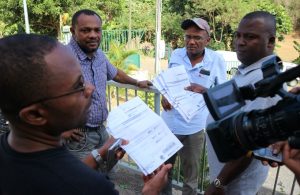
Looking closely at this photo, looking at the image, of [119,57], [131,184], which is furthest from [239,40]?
[119,57]

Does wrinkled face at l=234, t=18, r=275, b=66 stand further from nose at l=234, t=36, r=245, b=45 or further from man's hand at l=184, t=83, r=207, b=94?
man's hand at l=184, t=83, r=207, b=94

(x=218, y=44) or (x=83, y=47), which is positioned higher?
(x=83, y=47)

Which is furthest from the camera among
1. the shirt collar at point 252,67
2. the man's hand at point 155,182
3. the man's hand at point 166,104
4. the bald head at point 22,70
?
the man's hand at point 166,104

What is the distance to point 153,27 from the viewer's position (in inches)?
985

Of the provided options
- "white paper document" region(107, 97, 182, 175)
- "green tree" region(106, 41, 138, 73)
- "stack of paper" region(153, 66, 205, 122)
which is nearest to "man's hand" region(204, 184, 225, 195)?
"white paper document" region(107, 97, 182, 175)

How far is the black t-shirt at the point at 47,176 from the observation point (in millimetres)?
1169

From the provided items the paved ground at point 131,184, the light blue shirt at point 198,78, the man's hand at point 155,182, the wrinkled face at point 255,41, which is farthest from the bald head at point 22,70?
the paved ground at point 131,184

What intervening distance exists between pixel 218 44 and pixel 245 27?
21260 mm

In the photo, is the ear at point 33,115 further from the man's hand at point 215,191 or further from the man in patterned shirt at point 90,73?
the man in patterned shirt at point 90,73

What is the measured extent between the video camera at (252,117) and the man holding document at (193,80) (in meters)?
1.94

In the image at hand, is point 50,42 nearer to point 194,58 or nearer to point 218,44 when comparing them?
point 194,58

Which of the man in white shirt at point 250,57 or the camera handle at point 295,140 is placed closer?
the camera handle at point 295,140

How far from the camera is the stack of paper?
2.99 meters

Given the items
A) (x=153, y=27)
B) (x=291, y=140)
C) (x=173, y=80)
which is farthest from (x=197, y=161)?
(x=153, y=27)
